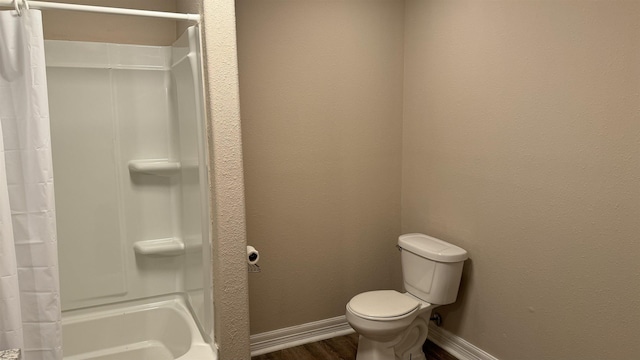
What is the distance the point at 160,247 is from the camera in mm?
2539

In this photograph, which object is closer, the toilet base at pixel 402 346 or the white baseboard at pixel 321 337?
the toilet base at pixel 402 346

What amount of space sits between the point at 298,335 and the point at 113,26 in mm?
2026

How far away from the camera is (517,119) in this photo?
2.21 meters

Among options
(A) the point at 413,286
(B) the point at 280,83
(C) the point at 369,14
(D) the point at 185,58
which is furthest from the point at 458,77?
(D) the point at 185,58

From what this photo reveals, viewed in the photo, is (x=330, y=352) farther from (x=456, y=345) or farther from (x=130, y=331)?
(x=130, y=331)

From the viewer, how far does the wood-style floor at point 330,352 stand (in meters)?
2.71

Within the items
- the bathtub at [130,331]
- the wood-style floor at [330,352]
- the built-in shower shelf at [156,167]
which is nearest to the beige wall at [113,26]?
the built-in shower shelf at [156,167]

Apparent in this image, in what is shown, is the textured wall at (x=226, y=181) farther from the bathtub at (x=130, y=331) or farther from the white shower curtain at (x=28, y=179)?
the white shower curtain at (x=28, y=179)

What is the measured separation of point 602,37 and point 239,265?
1737 millimetres

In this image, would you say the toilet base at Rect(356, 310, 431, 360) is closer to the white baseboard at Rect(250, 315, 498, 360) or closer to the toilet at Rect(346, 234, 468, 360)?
the toilet at Rect(346, 234, 468, 360)

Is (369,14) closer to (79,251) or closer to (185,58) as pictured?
(185,58)

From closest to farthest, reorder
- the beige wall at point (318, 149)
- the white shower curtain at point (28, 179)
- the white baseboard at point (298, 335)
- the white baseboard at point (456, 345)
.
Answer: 1. the white shower curtain at point (28, 179)
2. the white baseboard at point (456, 345)
3. the beige wall at point (318, 149)
4. the white baseboard at point (298, 335)

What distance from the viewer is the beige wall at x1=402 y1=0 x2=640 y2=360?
183cm

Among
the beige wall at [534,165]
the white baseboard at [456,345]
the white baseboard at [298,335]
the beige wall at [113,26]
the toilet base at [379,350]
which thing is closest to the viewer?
the beige wall at [534,165]
